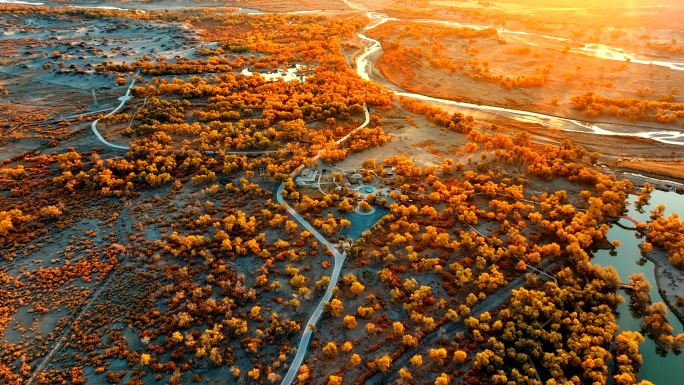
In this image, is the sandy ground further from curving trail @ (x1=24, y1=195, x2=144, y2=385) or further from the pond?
the pond

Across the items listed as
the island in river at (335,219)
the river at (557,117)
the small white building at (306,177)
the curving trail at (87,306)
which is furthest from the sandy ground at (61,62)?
the river at (557,117)

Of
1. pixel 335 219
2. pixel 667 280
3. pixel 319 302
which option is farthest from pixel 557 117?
pixel 319 302

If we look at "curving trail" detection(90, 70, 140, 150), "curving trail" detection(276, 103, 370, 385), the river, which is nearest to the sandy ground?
"curving trail" detection(90, 70, 140, 150)

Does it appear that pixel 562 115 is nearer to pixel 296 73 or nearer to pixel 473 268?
pixel 473 268

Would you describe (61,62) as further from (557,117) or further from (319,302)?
(557,117)

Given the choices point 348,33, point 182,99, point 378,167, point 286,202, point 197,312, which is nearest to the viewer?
point 197,312

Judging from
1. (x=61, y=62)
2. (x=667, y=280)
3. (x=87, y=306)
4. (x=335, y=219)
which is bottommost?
(x=87, y=306)

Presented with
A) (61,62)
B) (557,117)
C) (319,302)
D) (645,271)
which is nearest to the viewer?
(319,302)

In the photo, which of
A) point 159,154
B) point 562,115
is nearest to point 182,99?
point 159,154
